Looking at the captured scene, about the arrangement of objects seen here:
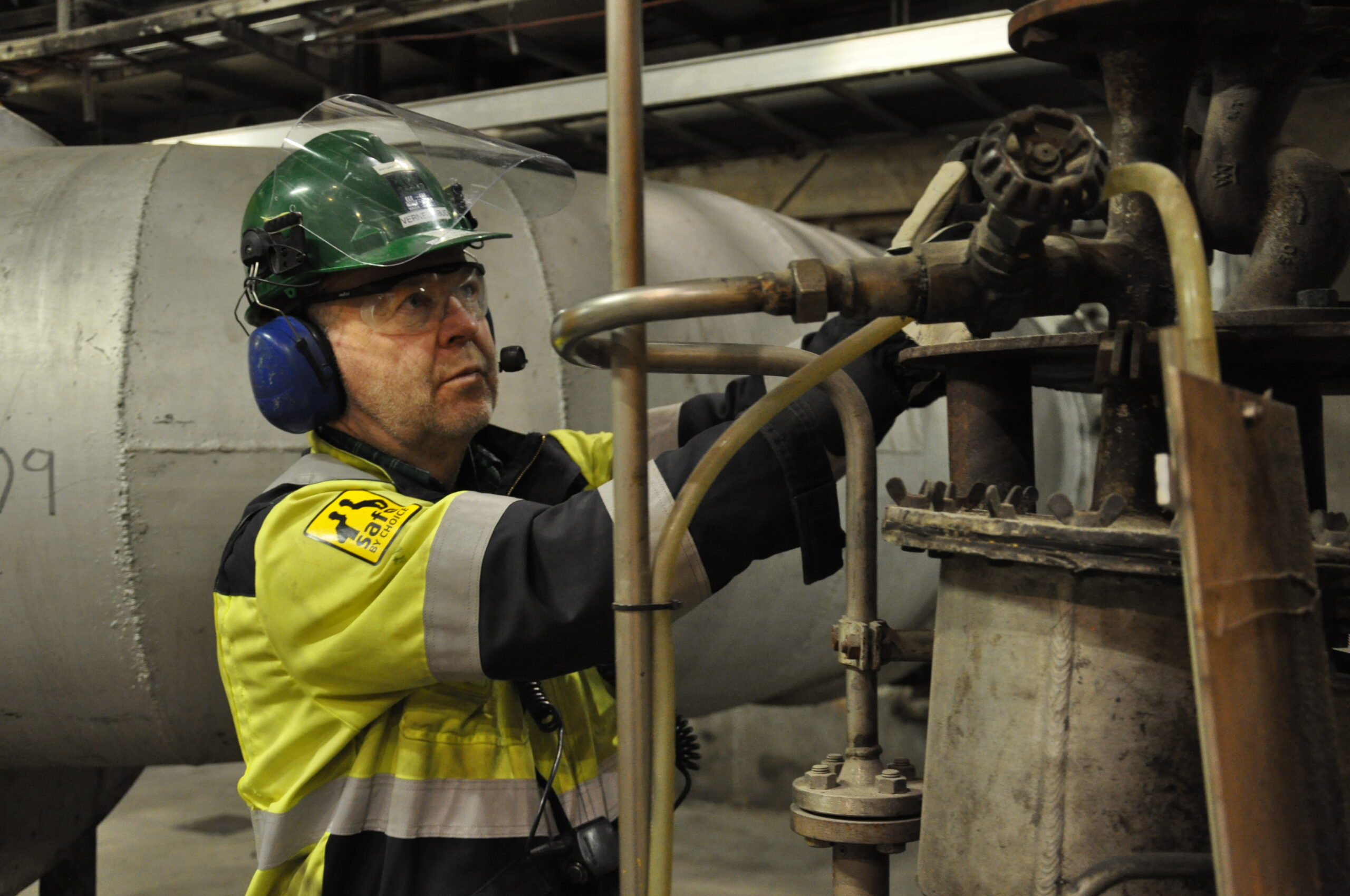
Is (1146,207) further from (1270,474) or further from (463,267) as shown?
(463,267)

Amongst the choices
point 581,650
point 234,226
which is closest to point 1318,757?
point 581,650

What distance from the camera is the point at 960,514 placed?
82 cm

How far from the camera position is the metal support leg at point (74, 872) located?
2.27 meters

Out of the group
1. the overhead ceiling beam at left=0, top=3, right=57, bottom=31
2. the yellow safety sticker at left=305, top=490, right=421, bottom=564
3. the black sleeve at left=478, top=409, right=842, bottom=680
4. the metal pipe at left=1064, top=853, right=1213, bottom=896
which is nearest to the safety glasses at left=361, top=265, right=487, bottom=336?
the yellow safety sticker at left=305, top=490, right=421, bottom=564

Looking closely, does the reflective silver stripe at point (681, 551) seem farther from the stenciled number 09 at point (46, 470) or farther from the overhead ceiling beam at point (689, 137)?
the overhead ceiling beam at point (689, 137)

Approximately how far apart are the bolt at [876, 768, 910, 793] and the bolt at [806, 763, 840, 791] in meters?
0.04

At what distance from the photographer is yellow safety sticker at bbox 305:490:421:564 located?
1099 millimetres

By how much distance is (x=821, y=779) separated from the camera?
3.16ft

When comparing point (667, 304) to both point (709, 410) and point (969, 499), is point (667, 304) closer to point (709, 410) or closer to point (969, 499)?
point (969, 499)

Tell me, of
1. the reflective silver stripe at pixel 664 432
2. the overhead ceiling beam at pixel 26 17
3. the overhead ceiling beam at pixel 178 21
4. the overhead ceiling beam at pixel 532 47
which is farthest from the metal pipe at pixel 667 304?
the overhead ceiling beam at pixel 26 17

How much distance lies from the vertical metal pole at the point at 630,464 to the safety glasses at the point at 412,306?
1.98 feet

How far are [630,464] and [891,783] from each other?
14.8 inches

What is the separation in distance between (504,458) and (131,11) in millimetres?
2644

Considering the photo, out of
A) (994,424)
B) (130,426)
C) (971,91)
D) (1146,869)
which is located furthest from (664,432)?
(971,91)
